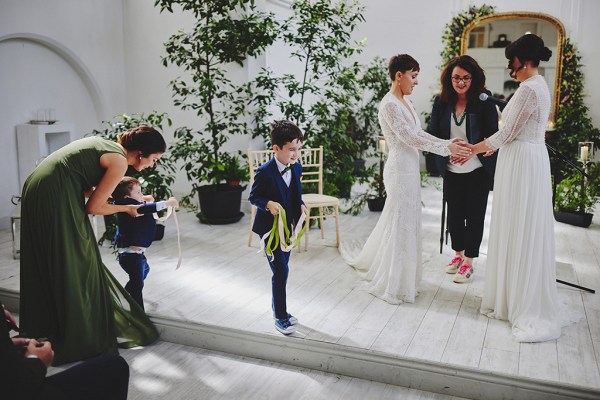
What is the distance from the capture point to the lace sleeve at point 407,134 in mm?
3607

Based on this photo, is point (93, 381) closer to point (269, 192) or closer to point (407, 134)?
point (269, 192)

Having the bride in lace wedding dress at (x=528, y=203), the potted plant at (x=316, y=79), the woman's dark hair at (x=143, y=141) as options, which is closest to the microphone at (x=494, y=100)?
the bride in lace wedding dress at (x=528, y=203)

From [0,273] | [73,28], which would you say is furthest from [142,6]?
[0,273]

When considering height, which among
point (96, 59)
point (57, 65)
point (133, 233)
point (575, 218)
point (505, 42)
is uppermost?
point (505, 42)

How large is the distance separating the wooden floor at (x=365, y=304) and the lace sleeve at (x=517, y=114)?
109 centimetres

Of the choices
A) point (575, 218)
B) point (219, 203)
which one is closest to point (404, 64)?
point (219, 203)

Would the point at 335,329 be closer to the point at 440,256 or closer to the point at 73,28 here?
the point at 440,256

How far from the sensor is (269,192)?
3.15m

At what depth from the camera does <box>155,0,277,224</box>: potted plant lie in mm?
5625

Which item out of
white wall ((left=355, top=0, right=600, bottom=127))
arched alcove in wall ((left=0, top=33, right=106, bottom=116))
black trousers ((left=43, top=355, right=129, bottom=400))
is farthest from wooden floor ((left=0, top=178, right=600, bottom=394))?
white wall ((left=355, top=0, right=600, bottom=127))

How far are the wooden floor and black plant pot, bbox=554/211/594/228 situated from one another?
1.36 ft

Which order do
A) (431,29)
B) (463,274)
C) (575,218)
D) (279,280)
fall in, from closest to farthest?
(279,280) → (463,274) → (575,218) → (431,29)

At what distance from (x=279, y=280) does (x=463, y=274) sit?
63.2 inches

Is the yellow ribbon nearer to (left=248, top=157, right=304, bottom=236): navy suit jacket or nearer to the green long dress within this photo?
(left=248, top=157, right=304, bottom=236): navy suit jacket
